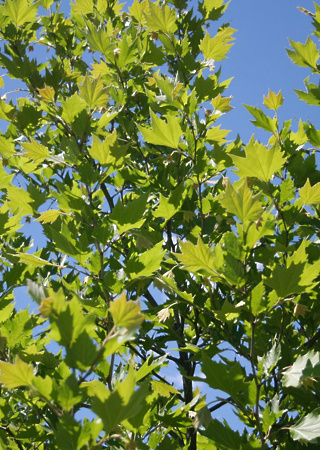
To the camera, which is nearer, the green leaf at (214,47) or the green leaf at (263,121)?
the green leaf at (263,121)

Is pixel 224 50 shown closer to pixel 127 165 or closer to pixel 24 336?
pixel 127 165

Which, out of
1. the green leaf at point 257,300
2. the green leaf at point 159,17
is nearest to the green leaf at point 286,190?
the green leaf at point 257,300

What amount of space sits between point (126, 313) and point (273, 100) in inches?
70.5

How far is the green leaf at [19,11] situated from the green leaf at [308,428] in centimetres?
268

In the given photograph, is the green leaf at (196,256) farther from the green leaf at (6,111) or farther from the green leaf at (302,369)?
the green leaf at (6,111)

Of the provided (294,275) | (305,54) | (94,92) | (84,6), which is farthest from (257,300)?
(84,6)

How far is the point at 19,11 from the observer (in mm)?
3094

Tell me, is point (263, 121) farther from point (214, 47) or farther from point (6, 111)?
point (6, 111)

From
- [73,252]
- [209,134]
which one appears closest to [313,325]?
[209,134]

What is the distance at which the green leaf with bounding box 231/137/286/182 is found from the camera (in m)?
1.87

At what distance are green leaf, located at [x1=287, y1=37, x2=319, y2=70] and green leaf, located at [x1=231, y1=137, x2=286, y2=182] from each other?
34.7 inches

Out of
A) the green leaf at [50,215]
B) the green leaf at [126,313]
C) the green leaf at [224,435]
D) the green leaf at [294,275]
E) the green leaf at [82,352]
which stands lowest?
the green leaf at [224,435]

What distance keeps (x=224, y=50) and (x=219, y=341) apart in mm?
1617

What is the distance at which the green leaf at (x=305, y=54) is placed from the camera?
2508 millimetres
